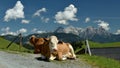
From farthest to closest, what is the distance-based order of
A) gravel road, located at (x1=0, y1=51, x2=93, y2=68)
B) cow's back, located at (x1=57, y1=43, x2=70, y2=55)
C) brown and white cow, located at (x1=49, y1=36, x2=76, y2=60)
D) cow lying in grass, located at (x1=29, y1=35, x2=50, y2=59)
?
cow's back, located at (x1=57, y1=43, x2=70, y2=55) < cow lying in grass, located at (x1=29, y1=35, x2=50, y2=59) < brown and white cow, located at (x1=49, y1=36, x2=76, y2=60) < gravel road, located at (x1=0, y1=51, x2=93, y2=68)

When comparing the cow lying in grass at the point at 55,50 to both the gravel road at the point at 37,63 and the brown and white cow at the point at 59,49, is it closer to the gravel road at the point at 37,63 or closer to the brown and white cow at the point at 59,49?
the brown and white cow at the point at 59,49

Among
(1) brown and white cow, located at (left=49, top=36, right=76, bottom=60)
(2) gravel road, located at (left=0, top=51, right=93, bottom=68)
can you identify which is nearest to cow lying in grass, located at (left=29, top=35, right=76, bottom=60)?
(1) brown and white cow, located at (left=49, top=36, right=76, bottom=60)

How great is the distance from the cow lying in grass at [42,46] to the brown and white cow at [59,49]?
1.66ft

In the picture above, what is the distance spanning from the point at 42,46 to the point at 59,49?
2.59m

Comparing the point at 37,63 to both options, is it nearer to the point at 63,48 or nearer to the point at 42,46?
the point at 63,48

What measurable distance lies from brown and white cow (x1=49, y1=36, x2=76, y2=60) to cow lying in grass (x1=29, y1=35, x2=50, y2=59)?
507 millimetres

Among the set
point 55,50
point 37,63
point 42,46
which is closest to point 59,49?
point 55,50

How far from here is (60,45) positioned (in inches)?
1017

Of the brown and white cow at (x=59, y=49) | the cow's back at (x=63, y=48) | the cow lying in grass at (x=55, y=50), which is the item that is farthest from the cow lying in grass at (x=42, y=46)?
the cow's back at (x=63, y=48)

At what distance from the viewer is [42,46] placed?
27469mm

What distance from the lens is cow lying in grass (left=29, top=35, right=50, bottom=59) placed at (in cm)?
2512

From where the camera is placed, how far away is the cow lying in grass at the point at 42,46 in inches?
989

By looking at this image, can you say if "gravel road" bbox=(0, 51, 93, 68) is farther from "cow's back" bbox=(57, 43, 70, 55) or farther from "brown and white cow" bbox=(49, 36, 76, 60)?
"cow's back" bbox=(57, 43, 70, 55)

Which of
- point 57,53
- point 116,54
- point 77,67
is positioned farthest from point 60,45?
point 116,54
